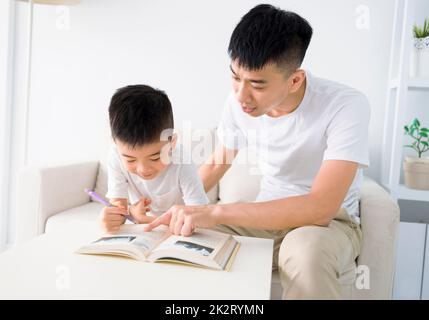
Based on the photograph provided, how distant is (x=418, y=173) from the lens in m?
1.75

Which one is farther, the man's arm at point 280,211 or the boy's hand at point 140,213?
the boy's hand at point 140,213

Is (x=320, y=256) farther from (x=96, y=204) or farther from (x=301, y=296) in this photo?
(x=96, y=204)

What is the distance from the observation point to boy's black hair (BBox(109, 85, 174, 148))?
1.05m

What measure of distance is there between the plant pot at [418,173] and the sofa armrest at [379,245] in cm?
50

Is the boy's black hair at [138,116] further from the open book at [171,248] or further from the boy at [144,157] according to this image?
the open book at [171,248]

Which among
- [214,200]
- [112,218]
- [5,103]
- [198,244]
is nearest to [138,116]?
[112,218]

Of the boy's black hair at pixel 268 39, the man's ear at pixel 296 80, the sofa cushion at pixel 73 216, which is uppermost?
the boy's black hair at pixel 268 39

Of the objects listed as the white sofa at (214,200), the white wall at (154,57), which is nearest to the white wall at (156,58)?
the white wall at (154,57)

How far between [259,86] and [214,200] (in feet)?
3.07

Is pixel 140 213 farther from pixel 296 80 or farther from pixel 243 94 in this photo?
pixel 296 80

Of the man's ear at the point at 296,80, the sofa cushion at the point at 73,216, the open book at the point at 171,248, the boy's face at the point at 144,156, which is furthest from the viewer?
the sofa cushion at the point at 73,216

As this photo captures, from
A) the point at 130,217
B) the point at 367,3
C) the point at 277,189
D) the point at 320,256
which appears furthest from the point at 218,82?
the point at 320,256

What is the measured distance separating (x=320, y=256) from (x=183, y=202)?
0.53 m

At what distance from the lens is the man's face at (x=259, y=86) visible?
1091 millimetres
